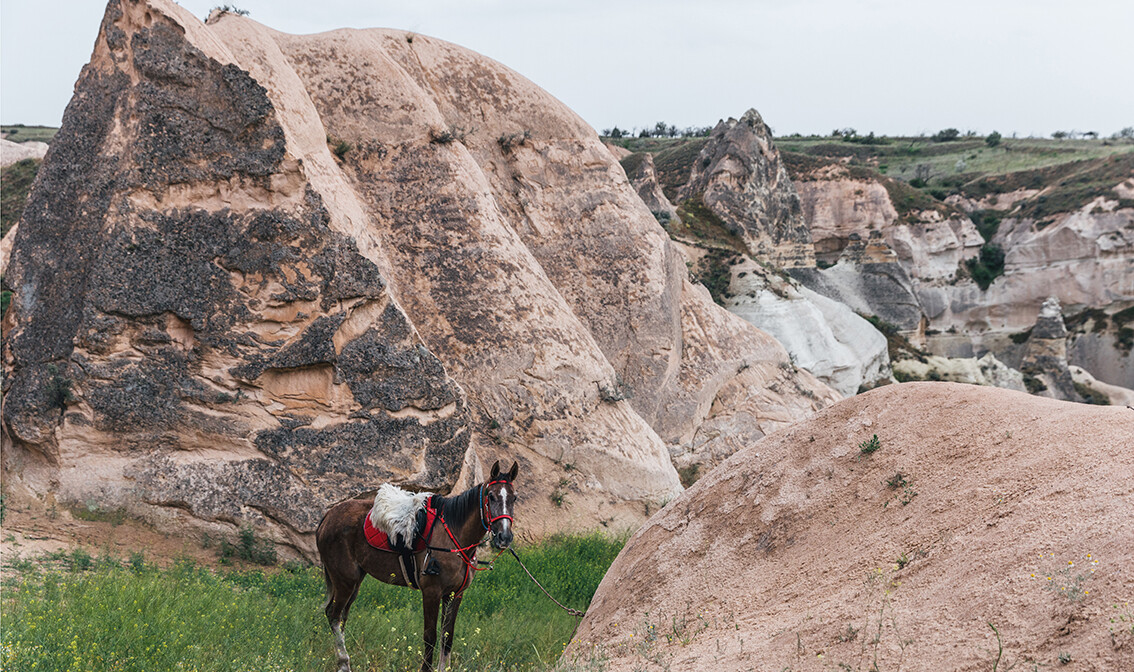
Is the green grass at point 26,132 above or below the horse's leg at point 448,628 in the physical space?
above

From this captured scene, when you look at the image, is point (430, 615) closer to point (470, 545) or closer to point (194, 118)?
point (470, 545)

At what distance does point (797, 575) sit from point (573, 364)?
25.3 feet

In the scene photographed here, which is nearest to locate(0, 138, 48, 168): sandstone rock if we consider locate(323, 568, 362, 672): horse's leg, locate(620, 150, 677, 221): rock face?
locate(620, 150, 677, 221): rock face

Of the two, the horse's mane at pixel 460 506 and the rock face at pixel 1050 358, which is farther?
the rock face at pixel 1050 358

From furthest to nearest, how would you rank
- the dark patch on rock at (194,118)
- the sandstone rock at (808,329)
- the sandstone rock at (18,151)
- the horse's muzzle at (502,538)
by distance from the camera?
the sandstone rock at (18,151) < the sandstone rock at (808,329) < the dark patch on rock at (194,118) < the horse's muzzle at (502,538)

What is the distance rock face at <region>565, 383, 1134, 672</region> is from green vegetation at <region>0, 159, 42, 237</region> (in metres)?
18.7

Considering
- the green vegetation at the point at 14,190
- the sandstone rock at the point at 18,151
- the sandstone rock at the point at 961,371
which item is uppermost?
the sandstone rock at the point at 18,151

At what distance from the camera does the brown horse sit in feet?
17.0

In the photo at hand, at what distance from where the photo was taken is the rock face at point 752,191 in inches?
1310

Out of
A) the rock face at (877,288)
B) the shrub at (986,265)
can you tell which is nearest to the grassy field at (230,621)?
the rock face at (877,288)

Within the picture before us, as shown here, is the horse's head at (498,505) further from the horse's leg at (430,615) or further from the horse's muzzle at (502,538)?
the horse's leg at (430,615)

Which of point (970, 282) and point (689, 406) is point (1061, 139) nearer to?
point (970, 282)

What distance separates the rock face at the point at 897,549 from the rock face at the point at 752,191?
1040 inches

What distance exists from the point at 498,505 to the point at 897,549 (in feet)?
8.66
